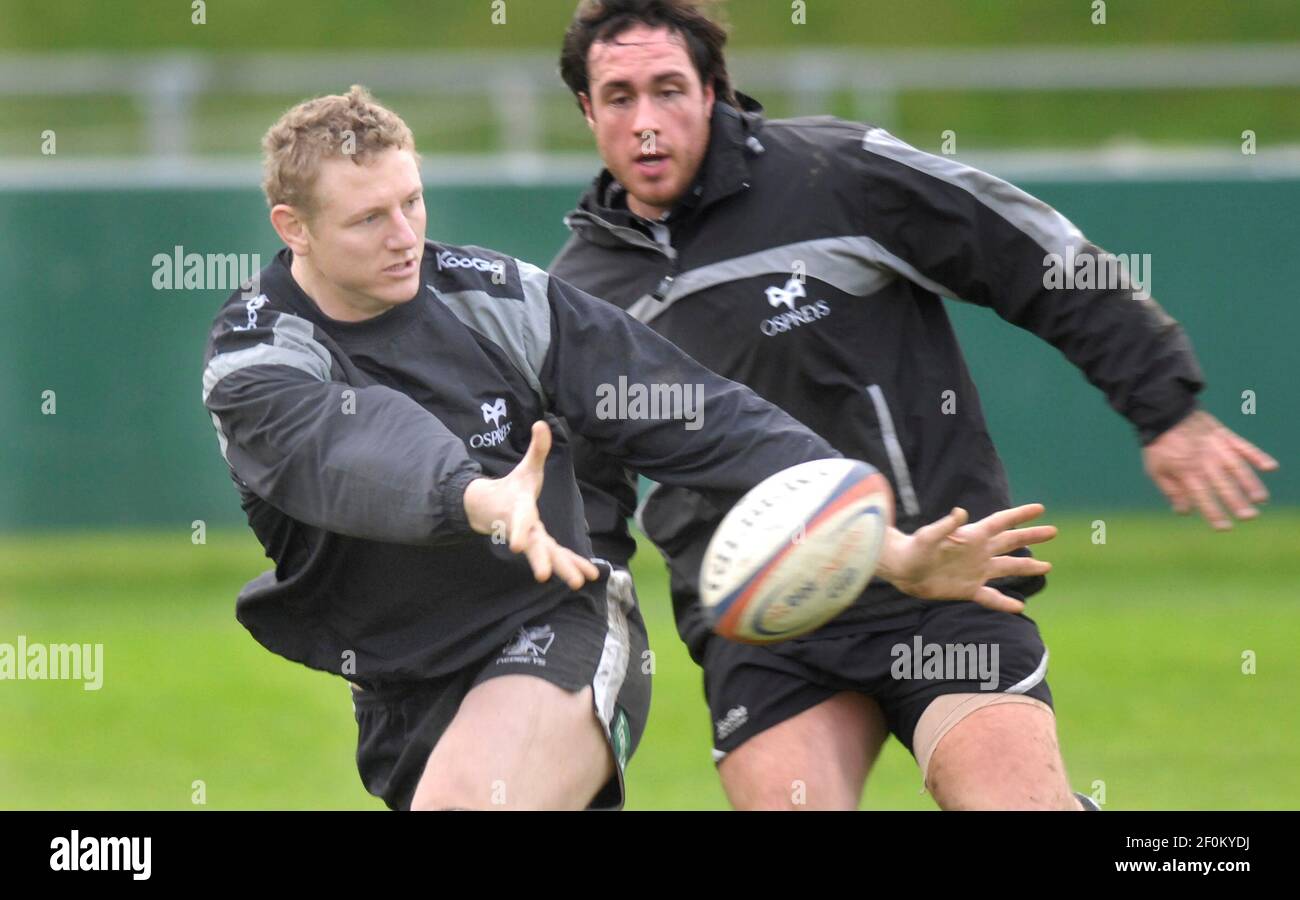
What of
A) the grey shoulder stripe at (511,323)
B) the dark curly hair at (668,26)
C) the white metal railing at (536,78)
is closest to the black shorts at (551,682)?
the grey shoulder stripe at (511,323)

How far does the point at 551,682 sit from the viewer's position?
4.11 m

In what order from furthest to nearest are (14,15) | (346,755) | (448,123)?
(14,15)
(448,123)
(346,755)

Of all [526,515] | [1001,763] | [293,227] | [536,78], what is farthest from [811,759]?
[536,78]

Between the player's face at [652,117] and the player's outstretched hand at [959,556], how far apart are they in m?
1.22

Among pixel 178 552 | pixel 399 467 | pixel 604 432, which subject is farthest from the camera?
pixel 178 552

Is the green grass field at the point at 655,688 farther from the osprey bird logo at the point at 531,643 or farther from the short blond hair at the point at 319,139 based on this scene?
the short blond hair at the point at 319,139

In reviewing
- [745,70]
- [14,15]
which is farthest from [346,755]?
[14,15]

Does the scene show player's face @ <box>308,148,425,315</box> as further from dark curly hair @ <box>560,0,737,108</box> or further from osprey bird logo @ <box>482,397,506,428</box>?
dark curly hair @ <box>560,0,737,108</box>

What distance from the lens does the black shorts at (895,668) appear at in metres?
4.66

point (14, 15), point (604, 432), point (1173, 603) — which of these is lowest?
point (1173, 603)

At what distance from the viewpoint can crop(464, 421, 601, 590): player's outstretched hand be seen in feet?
11.8

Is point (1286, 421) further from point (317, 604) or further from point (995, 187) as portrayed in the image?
point (317, 604)
